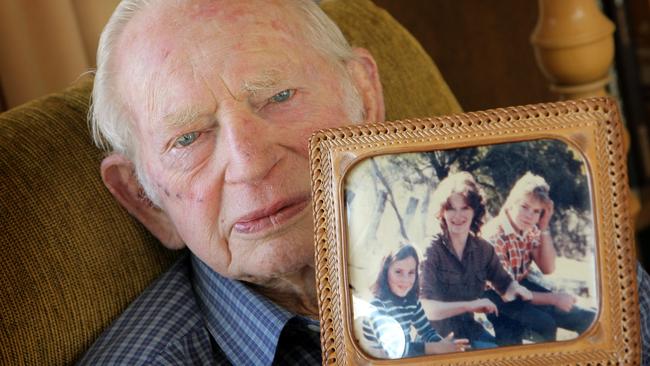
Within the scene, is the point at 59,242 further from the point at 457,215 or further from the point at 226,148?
the point at 457,215

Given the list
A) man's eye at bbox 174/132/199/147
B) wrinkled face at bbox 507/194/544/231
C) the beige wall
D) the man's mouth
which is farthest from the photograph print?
the beige wall

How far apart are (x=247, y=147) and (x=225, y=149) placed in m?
0.04

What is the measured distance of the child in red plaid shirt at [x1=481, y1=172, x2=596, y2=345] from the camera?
0.93 metres

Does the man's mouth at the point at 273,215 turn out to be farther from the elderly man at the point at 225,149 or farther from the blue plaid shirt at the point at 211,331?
the blue plaid shirt at the point at 211,331

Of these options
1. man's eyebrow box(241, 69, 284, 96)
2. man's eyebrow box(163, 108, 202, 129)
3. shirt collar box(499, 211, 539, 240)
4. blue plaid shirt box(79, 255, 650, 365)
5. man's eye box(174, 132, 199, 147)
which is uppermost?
man's eyebrow box(241, 69, 284, 96)

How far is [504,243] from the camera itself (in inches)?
36.9

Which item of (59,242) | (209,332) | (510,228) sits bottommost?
(209,332)

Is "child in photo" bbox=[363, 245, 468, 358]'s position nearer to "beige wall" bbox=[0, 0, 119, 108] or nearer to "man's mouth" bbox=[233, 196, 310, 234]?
"man's mouth" bbox=[233, 196, 310, 234]

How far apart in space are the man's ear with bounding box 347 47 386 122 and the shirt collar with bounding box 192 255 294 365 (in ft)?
1.00

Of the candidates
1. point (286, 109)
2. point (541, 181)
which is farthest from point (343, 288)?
point (286, 109)

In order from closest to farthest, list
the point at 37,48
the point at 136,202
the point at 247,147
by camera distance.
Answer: the point at 247,147
the point at 136,202
the point at 37,48

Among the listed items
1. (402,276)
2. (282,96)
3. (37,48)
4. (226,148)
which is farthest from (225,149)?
(37,48)

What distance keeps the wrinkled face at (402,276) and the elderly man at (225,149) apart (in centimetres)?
29

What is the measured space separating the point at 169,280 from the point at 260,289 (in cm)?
14
